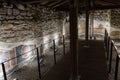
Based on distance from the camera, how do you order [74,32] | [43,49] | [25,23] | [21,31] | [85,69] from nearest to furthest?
[74,32] → [85,69] → [21,31] → [25,23] → [43,49]

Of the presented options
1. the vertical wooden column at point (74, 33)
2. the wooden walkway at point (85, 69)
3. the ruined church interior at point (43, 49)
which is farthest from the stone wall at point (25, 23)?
the vertical wooden column at point (74, 33)

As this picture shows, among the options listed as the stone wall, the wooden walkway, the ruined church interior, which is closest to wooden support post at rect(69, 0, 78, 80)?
the ruined church interior

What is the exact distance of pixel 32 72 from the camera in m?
4.24

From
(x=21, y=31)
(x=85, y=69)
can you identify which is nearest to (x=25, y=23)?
(x=21, y=31)

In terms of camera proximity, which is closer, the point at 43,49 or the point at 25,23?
the point at 25,23

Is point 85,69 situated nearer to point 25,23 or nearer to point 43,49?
point 25,23

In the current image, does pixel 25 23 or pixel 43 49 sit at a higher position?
pixel 25 23

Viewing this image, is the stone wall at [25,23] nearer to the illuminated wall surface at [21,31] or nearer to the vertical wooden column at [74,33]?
the illuminated wall surface at [21,31]

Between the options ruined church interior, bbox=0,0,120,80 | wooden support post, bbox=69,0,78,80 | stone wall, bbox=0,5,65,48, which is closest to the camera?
wooden support post, bbox=69,0,78,80

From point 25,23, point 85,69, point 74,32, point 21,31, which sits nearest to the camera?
point 74,32

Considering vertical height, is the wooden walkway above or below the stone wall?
below

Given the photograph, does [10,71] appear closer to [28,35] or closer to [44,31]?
[28,35]

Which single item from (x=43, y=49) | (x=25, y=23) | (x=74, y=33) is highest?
(x=25, y=23)

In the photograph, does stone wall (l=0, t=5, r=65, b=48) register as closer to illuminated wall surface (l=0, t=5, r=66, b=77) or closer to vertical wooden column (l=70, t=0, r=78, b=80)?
illuminated wall surface (l=0, t=5, r=66, b=77)
